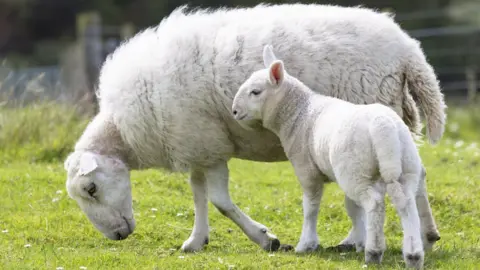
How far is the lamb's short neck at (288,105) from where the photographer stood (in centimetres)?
707

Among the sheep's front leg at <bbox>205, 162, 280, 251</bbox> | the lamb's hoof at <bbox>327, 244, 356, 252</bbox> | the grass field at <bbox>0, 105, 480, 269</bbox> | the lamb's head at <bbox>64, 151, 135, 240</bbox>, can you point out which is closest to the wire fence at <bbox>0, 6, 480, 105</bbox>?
the grass field at <bbox>0, 105, 480, 269</bbox>

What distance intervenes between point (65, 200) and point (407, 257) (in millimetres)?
4330

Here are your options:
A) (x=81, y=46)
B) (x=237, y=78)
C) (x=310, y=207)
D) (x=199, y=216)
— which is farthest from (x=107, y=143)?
(x=81, y=46)

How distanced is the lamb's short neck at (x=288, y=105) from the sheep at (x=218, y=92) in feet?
0.98

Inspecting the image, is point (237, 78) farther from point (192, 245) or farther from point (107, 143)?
point (192, 245)

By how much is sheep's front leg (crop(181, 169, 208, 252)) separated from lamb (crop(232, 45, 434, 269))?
3.17 ft

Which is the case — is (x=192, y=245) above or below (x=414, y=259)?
below

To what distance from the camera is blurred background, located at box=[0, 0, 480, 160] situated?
40.8 feet

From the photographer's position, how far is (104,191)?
7457 millimetres

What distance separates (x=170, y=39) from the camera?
7.63 m

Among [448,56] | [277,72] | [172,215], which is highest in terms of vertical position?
[277,72]

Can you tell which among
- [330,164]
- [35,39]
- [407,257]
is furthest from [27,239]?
[35,39]

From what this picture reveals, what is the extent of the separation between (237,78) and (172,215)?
206cm

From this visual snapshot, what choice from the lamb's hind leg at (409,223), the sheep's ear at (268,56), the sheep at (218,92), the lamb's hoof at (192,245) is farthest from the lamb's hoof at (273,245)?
the lamb's hind leg at (409,223)
